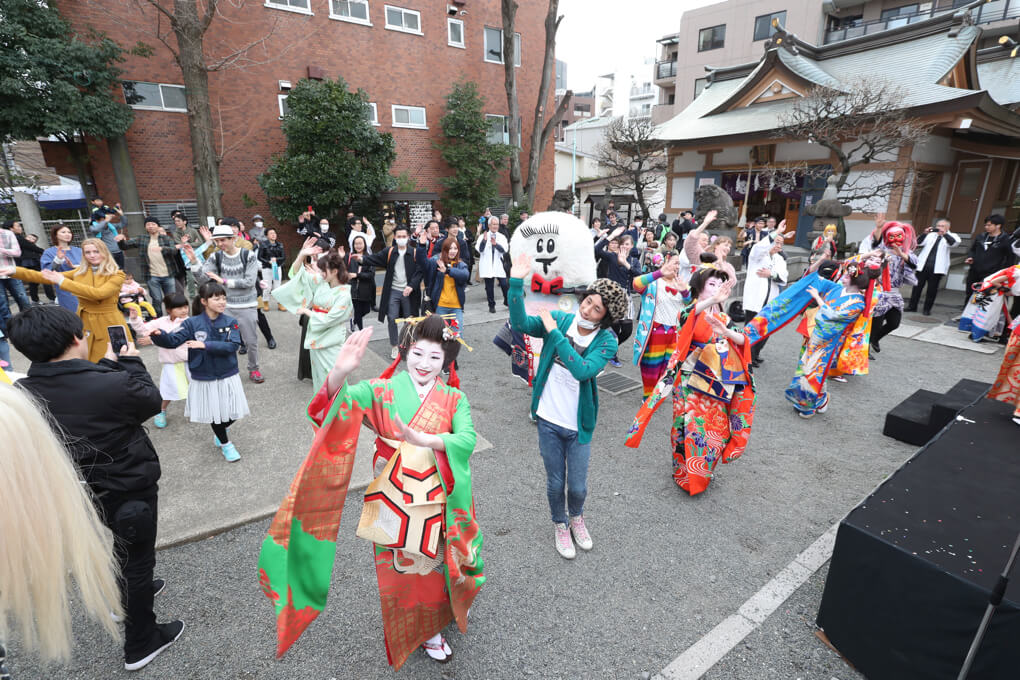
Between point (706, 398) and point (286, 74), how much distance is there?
55.2ft

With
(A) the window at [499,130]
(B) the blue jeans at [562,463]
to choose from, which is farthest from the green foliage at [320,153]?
(B) the blue jeans at [562,463]

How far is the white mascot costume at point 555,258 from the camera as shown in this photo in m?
4.71

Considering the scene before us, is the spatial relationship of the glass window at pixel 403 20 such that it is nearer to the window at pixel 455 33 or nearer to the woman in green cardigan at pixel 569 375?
the window at pixel 455 33

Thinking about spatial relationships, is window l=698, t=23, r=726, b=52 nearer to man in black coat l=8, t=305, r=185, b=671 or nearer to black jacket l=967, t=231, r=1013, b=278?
black jacket l=967, t=231, r=1013, b=278

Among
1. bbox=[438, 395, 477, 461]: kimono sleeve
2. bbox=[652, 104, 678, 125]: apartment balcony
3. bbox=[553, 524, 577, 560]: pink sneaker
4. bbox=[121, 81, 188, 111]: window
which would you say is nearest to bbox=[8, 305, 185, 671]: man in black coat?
bbox=[438, 395, 477, 461]: kimono sleeve

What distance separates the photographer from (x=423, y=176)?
18391 mm

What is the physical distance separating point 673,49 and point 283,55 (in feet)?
95.9

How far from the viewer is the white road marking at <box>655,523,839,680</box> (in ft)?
8.51

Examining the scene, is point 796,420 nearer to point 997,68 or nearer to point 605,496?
point 605,496

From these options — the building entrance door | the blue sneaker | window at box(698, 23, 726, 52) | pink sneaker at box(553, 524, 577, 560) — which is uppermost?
window at box(698, 23, 726, 52)

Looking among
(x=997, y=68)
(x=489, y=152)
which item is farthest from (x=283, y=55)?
(x=997, y=68)

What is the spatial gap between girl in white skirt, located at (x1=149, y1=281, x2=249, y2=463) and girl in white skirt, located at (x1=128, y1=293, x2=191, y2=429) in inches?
5.0

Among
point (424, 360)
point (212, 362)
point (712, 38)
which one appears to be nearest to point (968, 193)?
point (712, 38)

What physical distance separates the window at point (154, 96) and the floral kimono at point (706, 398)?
628 inches
